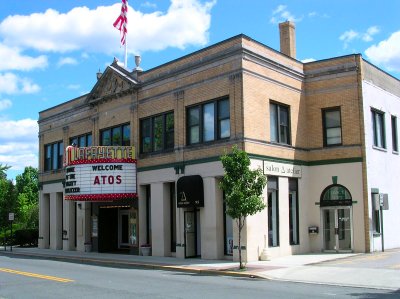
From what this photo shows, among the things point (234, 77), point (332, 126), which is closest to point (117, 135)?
point (234, 77)

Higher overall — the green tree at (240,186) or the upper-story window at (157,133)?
the upper-story window at (157,133)

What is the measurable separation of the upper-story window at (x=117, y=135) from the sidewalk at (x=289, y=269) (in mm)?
6663

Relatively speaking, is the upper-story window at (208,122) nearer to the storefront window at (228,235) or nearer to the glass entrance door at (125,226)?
the storefront window at (228,235)

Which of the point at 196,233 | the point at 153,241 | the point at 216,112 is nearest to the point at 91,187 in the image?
the point at 153,241

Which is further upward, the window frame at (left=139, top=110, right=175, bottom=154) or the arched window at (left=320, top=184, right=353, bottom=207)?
the window frame at (left=139, top=110, right=175, bottom=154)

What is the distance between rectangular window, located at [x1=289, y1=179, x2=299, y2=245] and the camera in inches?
987

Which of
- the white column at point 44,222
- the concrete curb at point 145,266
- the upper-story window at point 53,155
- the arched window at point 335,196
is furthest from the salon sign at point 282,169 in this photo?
the white column at point 44,222

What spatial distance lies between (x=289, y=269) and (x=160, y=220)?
8860 mm

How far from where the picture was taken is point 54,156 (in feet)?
121

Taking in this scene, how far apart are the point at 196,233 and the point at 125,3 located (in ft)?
49.6

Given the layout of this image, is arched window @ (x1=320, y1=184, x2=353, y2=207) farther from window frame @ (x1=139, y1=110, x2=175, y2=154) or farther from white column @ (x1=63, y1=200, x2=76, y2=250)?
white column @ (x1=63, y1=200, x2=76, y2=250)

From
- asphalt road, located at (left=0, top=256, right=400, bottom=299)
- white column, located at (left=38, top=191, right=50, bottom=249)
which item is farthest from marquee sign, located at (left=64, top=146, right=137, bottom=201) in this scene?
white column, located at (left=38, top=191, right=50, bottom=249)

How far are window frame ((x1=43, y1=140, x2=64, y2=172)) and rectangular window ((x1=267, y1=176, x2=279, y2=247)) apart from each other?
17151 mm

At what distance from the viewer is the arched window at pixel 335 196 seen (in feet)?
82.5
